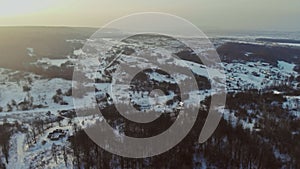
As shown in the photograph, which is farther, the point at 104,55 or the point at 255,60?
the point at 255,60

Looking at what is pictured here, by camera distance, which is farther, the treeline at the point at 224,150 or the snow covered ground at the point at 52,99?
the snow covered ground at the point at 52,99

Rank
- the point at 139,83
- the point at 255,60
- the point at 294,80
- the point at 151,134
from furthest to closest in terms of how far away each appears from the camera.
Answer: the point at 255,60 < the point at 294,80 < the point at 139,83 < the point at 151,134

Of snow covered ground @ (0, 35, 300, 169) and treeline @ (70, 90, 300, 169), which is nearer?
treeline @ (70, 90, 300, 169)

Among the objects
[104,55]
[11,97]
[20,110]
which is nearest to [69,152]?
[20,110]

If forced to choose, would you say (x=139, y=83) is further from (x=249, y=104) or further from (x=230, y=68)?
(x=230, y=68)

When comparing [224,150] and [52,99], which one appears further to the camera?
[52,99]

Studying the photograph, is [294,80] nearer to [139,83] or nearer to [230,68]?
[230,68]

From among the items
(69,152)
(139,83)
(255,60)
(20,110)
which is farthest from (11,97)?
(255,60)

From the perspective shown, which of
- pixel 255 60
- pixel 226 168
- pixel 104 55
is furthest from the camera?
pixel 255 60

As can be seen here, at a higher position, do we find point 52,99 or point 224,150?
point 52,99
